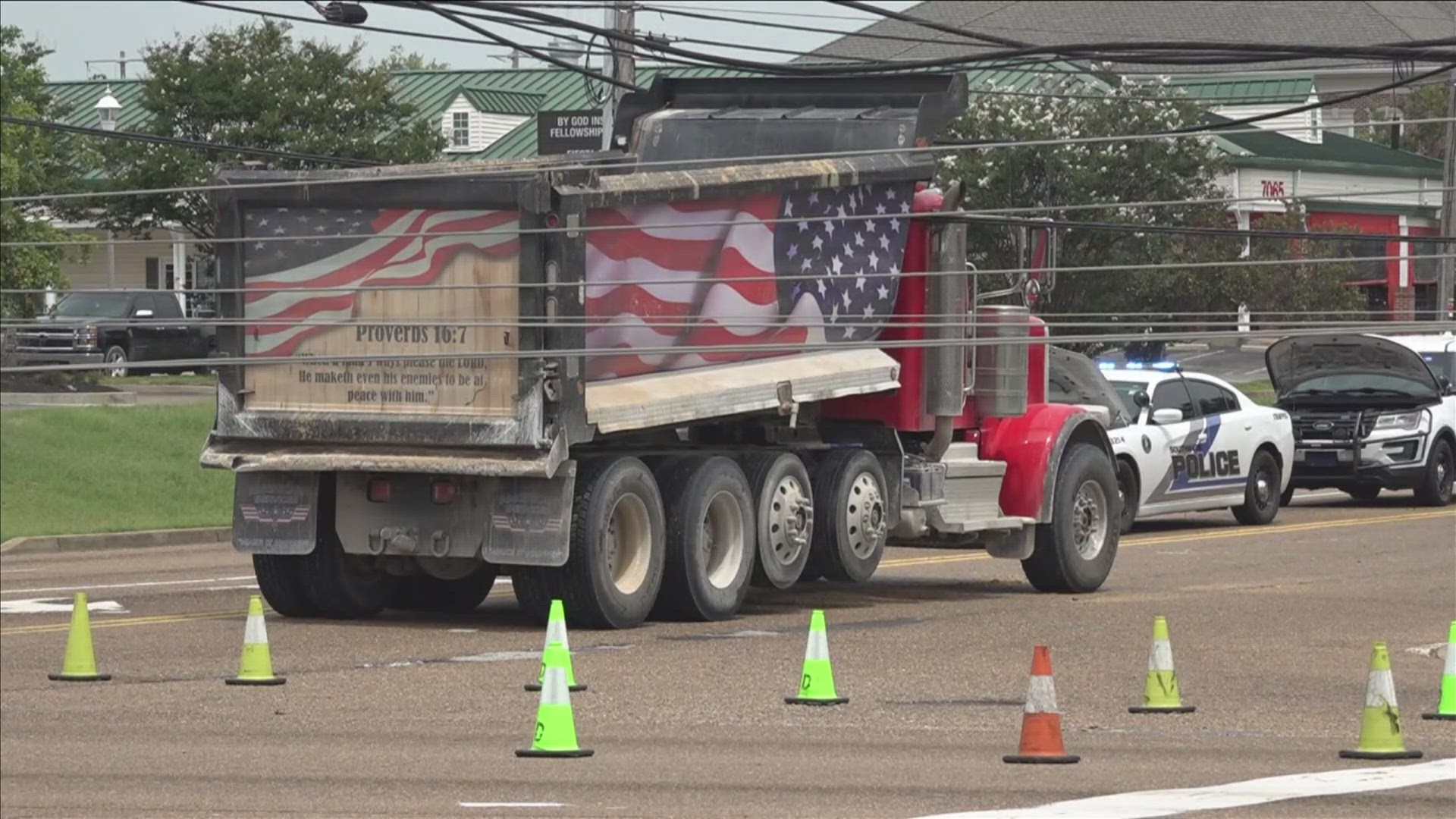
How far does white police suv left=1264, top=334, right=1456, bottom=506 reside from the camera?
1103 inches

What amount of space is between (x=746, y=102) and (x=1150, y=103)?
18.5 meters

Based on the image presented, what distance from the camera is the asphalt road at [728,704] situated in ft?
31.3

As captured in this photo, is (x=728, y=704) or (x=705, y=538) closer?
(x=728, y=704)

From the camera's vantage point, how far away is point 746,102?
60.1 ft

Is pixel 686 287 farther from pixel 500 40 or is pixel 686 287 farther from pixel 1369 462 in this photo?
pixel 1369 462

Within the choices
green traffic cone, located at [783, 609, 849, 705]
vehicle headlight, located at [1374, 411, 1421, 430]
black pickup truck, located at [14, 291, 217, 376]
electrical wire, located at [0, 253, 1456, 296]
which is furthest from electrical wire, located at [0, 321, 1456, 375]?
A: black pickup truck, located at [14, 291, 217, 376]

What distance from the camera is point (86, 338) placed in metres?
36.4

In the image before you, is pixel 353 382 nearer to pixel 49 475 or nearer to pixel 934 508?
pixel 934 508

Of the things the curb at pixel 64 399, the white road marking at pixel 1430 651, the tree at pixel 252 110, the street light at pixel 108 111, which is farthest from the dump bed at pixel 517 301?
the street light at pixel 108 111

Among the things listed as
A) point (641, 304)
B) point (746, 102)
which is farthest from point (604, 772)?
point (746, 102)

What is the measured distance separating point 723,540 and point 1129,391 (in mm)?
9458

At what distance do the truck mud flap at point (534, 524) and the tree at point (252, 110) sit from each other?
35263mm

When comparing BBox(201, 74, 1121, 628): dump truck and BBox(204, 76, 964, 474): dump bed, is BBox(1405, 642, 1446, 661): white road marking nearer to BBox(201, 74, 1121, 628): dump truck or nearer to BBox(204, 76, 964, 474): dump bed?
BBox(201, 74, 1121, 628): dump truck

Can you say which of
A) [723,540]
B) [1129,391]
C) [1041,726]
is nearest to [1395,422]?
[1129,391]
